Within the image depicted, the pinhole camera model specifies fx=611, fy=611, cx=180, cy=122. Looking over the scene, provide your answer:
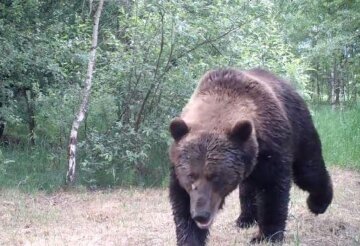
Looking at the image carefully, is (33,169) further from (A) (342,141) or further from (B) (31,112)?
(A) (342,141)

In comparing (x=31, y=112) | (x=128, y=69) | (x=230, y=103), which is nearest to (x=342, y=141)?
(x=128, y=69)

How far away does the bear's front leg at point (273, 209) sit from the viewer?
5.54 m

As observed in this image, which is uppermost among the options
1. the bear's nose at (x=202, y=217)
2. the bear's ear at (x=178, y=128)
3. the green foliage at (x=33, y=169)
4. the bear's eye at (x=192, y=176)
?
the bear's ear at (x=178, y=128)

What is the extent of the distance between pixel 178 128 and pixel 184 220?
2.83 feet

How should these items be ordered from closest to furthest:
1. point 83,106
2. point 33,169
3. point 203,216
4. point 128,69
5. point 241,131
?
point 203,216, point 241,131, point 83,106, point 128,69, point 33,169

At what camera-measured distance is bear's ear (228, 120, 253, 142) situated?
4668 millimetres

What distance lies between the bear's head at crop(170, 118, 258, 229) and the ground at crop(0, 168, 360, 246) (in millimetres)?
1275

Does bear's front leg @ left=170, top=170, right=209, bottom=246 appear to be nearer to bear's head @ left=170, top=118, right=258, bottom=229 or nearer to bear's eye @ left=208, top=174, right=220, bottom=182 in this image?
bear's head @ left=170, top=118, right=258, bottom=229

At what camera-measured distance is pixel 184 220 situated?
5.10 m

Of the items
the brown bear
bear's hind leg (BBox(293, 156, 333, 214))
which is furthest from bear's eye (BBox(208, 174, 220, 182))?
bear's hind leg (BBox(293, 156, 333, 214))

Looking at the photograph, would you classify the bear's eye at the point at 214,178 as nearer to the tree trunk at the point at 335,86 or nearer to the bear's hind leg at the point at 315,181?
the bear's hind leg at the point at 315,181

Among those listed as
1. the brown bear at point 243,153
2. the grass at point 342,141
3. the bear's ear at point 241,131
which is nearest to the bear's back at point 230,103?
the brown bear at point 243,153

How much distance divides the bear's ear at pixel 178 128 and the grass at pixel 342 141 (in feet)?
24.5

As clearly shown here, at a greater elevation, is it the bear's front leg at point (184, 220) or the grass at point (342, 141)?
the bear's front leg at point (184, 220)
